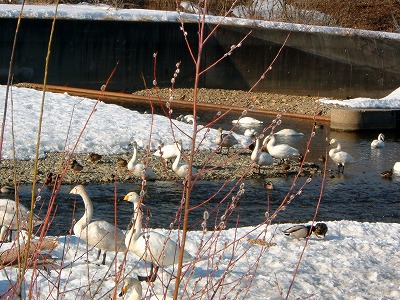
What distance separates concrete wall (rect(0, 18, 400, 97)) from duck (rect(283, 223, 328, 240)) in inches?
729

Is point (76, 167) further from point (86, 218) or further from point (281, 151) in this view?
point (86, 218)

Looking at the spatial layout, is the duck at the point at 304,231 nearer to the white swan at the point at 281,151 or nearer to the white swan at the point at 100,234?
the white swan at the point at 100,234

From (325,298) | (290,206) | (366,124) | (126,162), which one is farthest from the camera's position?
(366,124)

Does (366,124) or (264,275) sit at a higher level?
(264,275)

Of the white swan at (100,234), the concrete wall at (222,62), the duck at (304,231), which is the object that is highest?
the white swan at (100,234)

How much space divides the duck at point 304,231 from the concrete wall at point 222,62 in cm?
1853

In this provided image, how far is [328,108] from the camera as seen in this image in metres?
22.2

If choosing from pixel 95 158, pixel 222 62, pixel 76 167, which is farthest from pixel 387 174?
pixel 222 62

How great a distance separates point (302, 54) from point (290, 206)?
15.9m

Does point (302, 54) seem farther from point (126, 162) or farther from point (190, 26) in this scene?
point (126, 162)

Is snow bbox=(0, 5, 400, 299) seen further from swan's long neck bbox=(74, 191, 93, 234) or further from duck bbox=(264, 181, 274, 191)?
duck bbox=(264, 181, 274, 191)

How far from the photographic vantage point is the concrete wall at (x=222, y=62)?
26.0m

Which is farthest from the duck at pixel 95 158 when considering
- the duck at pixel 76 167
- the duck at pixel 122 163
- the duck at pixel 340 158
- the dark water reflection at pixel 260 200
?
the duck at pixel 340 158

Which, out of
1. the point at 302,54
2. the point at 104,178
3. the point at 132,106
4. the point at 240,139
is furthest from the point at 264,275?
the point at 302,54
